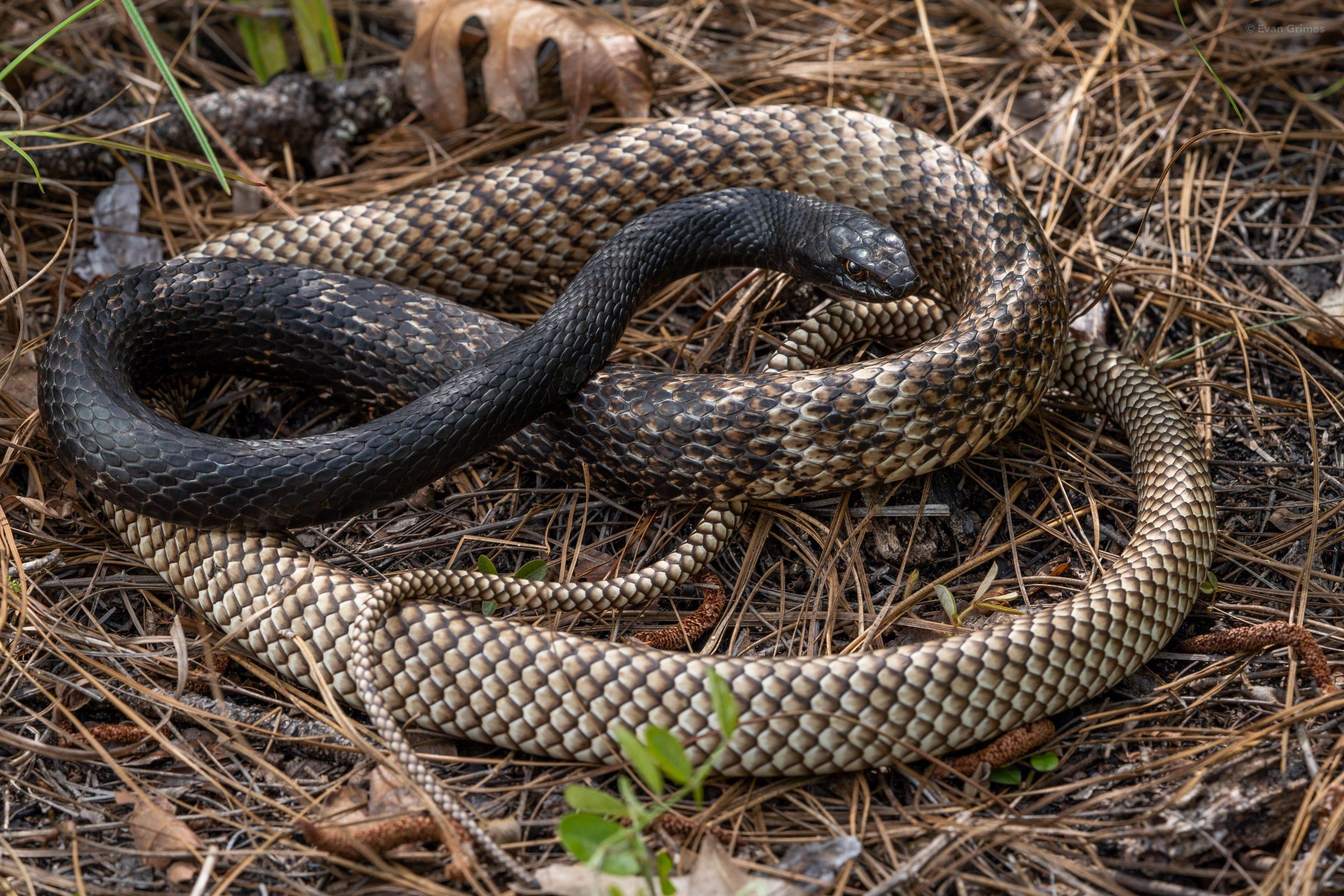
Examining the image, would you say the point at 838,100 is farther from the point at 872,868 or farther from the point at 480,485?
the point at 872,868

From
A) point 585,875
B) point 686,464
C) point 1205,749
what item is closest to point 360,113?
point 686,464

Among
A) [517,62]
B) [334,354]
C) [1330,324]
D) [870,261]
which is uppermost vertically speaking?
[517,62]

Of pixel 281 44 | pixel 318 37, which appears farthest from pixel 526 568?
pixel 281 44

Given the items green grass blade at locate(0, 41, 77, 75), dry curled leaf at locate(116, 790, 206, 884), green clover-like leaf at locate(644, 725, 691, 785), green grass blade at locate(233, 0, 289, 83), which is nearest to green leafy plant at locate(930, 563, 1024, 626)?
green clover-like leaf at locate(644, 725, 691, 785)

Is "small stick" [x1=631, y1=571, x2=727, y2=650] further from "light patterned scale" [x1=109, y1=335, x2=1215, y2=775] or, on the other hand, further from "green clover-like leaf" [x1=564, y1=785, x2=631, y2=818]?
"green clover-like leaf" [x1=564, y1=785, x2=631, y2=818]

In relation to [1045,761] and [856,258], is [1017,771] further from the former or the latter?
[856,258]
